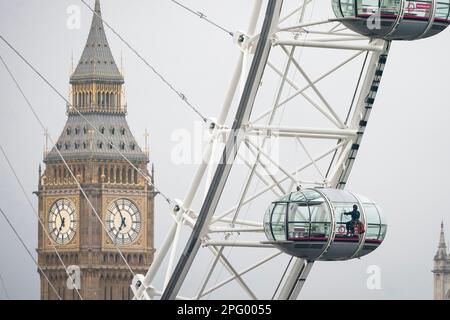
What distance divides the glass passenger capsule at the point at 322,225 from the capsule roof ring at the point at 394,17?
4495 millimetres

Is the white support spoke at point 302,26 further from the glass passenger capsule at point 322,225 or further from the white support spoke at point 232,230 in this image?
the white support spoke at point 232,230

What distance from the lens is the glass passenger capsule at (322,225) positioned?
278ft

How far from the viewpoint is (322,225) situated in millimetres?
84812

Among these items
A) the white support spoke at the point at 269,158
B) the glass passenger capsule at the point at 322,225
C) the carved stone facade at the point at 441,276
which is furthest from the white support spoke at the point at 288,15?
the carved stone facade at the point at 441,276

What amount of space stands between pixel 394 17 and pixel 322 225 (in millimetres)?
5848

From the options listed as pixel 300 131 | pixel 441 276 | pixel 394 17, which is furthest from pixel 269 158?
pixel 441 276

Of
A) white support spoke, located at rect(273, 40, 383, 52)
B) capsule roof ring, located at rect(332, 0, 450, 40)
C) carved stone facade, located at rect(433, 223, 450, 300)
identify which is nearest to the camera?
capsule roof ring, located at rect(332, 0, 450, 40)

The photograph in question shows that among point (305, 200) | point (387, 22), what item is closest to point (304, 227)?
point (305, 200)

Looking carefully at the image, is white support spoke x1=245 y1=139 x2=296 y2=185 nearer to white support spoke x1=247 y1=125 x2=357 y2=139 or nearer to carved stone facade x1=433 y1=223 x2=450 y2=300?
white support spoke x1=247 y1=125 x2=357 y2=139

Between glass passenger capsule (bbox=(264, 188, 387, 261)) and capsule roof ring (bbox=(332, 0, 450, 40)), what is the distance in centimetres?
450

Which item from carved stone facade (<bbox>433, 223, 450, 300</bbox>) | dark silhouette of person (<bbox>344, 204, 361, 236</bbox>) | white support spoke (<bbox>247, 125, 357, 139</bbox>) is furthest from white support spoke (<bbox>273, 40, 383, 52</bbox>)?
carved stone facade (<bbox>433, 223, 450, 300</bbox>)

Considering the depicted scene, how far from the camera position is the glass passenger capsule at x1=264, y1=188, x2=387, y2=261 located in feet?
278

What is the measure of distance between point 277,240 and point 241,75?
5035 millimetres
